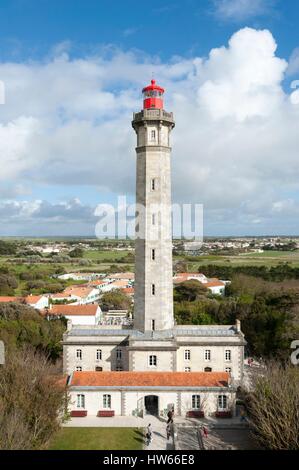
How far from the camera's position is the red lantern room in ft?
90.8

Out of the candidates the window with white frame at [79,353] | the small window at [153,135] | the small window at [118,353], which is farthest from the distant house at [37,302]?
the small window at [153,135]

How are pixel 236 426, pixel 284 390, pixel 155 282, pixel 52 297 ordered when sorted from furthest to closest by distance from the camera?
pixel 52 297
pixel 155 282
pixel 236 426
pixel 284 390

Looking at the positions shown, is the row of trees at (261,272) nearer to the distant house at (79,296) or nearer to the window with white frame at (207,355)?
the distant house at (79,296)

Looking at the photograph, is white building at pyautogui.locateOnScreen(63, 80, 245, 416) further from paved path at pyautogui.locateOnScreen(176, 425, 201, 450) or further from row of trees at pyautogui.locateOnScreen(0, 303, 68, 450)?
row of trees at pyautogui.locateOnScreen(0, 303, 68, 450)

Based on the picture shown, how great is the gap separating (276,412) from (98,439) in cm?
937

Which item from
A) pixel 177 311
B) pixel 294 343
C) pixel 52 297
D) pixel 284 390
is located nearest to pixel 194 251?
pixel 52 297

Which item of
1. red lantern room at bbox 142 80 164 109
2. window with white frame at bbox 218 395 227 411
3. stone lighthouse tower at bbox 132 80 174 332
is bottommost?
window with white frame at bbox 218 395 227 411

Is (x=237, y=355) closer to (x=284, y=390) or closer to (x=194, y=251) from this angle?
(x=284, y=390)

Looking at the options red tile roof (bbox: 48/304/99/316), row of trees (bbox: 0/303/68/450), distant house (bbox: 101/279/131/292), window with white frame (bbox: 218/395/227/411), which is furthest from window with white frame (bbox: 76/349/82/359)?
distant house (bbox: 101/279/131/292)

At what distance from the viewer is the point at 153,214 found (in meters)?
27.8

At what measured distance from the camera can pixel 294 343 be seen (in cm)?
3034

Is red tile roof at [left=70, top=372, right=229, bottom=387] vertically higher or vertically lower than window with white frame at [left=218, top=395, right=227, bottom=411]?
higher
